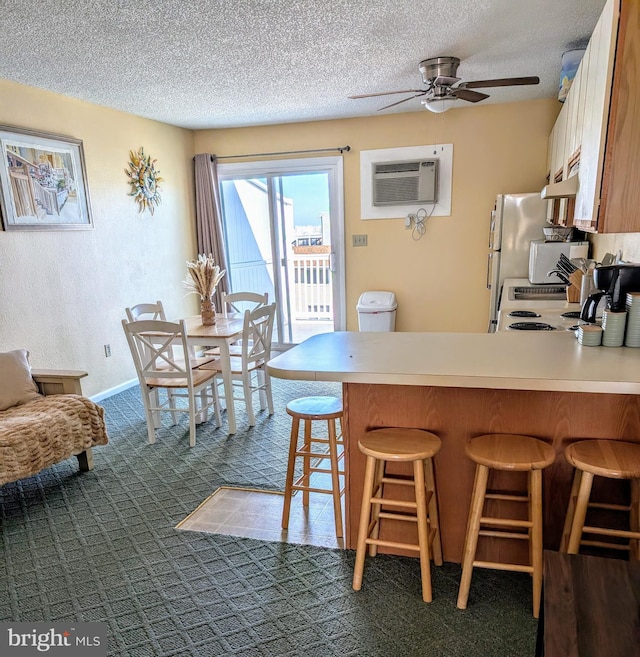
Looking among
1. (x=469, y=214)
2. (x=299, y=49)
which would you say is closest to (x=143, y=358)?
(x=299, y=49)

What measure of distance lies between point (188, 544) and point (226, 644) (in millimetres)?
639

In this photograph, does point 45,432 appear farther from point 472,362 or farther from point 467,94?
point 467,94

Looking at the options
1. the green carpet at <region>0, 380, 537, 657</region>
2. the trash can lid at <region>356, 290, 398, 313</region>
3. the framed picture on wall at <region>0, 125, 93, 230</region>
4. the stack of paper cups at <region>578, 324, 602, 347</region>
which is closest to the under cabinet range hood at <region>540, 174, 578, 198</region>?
the stack of paper cups at <region>578, 324, 602, 347</region>

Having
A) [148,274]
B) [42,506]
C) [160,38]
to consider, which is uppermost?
[160,38]

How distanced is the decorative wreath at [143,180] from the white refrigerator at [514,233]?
3.39 metres

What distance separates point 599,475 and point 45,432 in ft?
8.81

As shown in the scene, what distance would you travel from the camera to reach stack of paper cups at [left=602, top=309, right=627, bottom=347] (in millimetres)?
1849

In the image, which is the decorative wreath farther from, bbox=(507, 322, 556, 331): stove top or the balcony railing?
bbox=(507, 322, 556, 331): stove top

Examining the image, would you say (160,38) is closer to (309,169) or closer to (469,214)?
(309,169)

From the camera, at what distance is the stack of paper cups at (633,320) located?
1812 millimetres

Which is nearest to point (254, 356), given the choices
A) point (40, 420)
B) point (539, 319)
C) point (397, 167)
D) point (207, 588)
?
point (40, 420)

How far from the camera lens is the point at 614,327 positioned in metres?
1.86

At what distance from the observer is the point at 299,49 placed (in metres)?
2.93

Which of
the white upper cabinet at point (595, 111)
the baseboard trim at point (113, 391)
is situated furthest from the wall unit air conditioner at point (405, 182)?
the baseboard trim at point (113, 391)
